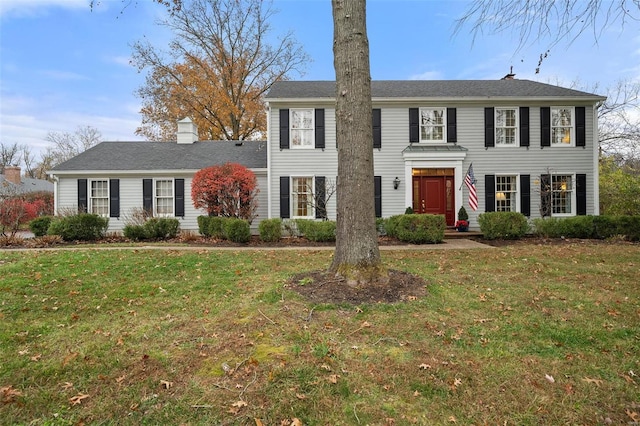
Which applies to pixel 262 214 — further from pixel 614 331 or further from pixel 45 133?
pixel 45 133

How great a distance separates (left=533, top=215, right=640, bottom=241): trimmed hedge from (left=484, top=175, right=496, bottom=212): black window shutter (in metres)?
1.80

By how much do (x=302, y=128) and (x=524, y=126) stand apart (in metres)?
8.82

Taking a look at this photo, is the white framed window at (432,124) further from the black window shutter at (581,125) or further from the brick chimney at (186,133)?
the brick chimney at (186,133)

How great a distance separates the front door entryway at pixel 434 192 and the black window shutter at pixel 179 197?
9752 mm

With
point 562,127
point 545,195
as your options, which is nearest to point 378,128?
point 545,195

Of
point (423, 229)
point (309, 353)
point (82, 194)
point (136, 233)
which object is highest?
point (82, 194)

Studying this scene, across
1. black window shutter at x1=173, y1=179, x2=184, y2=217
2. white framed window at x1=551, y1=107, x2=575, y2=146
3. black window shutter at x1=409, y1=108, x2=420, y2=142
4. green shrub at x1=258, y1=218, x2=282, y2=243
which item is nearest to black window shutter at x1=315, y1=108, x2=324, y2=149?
black window shutter at x1=409, y1=108, x2=420, y2=142

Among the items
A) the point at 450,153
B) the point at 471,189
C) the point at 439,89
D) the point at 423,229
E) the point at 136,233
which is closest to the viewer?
the point at 423,229

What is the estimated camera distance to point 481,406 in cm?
222

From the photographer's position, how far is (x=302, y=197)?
12930 millimetres

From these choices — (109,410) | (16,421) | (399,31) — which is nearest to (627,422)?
(109,410)

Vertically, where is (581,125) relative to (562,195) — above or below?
above

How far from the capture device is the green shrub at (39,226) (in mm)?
11172

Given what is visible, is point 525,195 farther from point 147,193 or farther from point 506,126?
point 147,193
